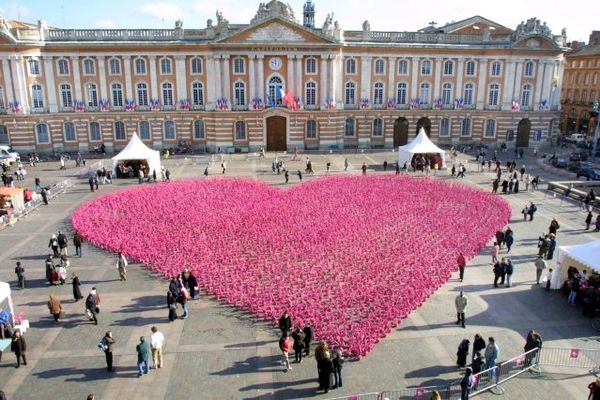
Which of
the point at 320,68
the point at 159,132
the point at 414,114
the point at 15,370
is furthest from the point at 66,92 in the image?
the point at 15,370

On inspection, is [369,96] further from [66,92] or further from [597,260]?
[597,260]

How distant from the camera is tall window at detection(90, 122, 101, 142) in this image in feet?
210

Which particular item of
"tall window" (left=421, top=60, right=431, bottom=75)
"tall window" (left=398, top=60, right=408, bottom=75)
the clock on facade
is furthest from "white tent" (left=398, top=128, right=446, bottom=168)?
the clock on facade

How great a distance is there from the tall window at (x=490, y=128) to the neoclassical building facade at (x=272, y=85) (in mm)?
291

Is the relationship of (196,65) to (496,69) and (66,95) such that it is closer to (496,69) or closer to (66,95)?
(66,95)

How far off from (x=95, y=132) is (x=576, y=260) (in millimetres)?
56050

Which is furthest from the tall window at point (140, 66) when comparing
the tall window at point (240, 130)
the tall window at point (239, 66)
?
the tall window at point (240, 130)

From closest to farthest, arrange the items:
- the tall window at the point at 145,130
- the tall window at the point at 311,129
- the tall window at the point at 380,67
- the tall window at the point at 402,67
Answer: the tall window at the point at 145,130 < the tall window at the point at 311,129 < the tall window at the point at 380,67 < the tall window at the point at 402,67

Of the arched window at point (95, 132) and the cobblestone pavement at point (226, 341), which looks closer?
the cobblestone pavement at point (226, 341)

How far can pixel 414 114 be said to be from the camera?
2689 inches

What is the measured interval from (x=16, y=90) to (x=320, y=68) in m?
35.2

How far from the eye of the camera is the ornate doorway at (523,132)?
231 ft

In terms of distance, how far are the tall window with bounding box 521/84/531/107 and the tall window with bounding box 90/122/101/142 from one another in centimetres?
5432

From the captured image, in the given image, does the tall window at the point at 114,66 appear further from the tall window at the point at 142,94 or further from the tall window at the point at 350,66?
the tall window at the point at 350,66
